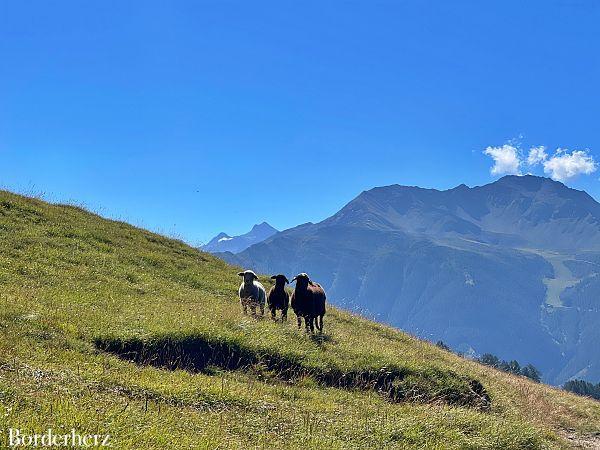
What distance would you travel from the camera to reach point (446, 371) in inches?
736

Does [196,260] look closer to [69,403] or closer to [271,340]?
[271,340]

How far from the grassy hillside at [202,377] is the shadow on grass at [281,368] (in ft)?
0.15

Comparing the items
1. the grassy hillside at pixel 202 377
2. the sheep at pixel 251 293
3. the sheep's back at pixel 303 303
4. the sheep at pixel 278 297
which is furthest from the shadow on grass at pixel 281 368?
the sheep at pixel 251 293

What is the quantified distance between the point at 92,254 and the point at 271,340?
12654 mm

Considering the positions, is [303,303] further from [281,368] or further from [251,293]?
[281,368]

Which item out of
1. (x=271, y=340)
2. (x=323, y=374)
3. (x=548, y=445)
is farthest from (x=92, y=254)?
(x=548, y=445)

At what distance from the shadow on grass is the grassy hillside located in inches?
1.8

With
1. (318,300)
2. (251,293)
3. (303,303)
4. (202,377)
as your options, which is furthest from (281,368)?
(251,293)

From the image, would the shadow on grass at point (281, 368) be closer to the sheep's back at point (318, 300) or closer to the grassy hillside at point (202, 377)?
the grassy hillside at point (202, 377)

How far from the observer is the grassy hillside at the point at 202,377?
9127 millimetres

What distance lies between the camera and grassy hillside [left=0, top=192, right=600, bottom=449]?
9.13 metres

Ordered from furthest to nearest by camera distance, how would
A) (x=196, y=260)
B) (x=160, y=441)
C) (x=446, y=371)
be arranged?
(x=196, y=260) < (x=446, y=371) < (x=160, y=441)

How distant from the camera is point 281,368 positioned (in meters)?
15.9

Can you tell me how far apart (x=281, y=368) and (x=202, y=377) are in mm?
3407
